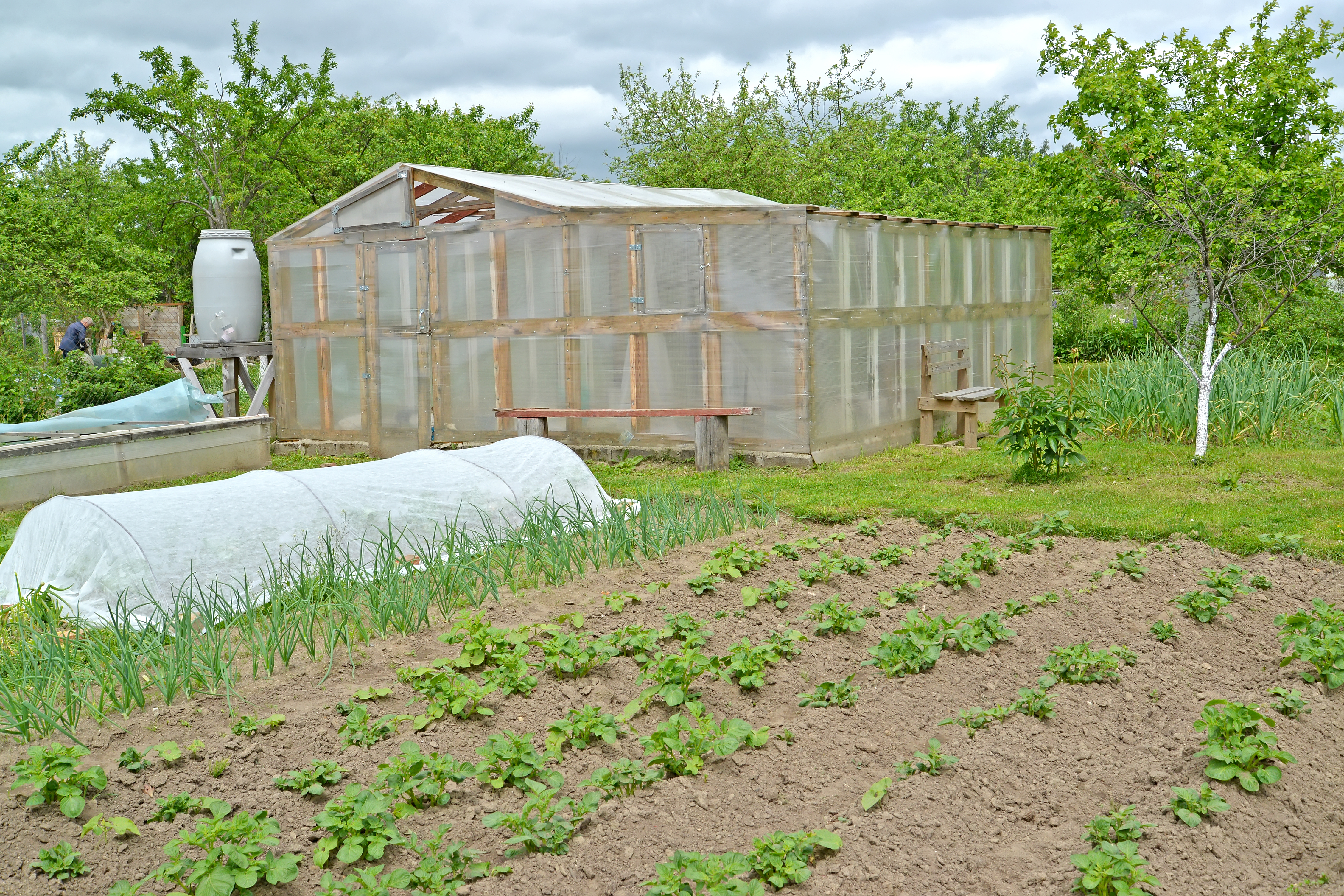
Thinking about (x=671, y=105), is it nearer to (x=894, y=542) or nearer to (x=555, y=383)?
(x=555, y=383)

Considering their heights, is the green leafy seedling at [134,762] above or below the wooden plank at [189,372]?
below

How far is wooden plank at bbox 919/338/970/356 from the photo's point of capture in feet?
41.2

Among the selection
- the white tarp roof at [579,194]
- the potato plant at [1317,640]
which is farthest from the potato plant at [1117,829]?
the white tarp roof at [579,194]

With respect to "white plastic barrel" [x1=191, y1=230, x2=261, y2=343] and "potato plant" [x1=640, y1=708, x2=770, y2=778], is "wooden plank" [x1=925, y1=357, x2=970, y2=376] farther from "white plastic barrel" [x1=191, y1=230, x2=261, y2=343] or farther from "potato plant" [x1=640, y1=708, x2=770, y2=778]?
"potato plant" [x1=640, y1=708, x2=770, y2=778]

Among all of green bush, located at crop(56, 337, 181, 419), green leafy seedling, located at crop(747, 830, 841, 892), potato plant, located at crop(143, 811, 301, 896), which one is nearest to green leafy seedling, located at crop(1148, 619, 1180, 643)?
green leafy seedling, located at crop(747, 830, 841, 892)

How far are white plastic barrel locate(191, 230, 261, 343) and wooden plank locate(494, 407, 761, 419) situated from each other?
161 inches

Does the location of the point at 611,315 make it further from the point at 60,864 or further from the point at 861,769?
the point at 60,864

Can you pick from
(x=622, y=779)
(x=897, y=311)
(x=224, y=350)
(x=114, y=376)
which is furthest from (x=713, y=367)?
(x=114, y=376)

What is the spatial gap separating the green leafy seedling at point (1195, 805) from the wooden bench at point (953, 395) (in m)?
8.50

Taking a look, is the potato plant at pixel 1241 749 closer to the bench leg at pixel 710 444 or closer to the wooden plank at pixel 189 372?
the bench leg at pixel 710 444

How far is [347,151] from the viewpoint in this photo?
2530cm

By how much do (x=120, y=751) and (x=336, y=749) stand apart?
696mm

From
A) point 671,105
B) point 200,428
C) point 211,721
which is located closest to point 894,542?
point 211,721

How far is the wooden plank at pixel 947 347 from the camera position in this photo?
12.6 metres
